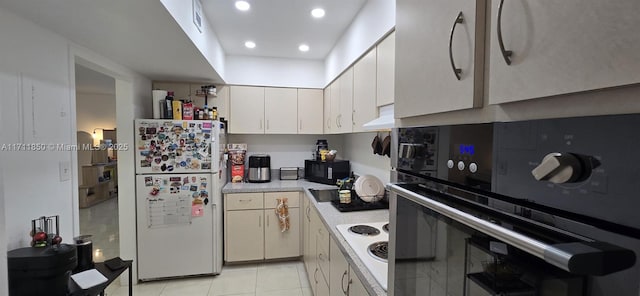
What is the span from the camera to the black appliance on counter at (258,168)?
10.8 feet

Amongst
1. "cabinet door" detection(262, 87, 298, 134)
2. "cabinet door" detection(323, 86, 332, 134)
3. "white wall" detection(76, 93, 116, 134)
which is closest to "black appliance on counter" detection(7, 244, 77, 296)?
"cabinet door" detection(262, 87, 298, 134)

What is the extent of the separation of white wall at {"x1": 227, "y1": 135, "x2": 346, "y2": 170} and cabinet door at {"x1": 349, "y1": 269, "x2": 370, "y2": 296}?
7.93 feet

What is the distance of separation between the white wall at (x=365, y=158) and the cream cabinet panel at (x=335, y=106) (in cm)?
33

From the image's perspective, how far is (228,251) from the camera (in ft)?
9.83

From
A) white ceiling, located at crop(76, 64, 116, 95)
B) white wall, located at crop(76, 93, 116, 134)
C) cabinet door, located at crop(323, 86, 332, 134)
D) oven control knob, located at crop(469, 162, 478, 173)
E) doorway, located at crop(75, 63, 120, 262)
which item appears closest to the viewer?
oven control knob, located at crop(469, 162, 478, 173)

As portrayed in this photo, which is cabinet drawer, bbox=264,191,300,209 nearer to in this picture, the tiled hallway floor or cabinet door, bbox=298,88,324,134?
the tiled hallway floor

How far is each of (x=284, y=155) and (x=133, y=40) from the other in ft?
7.24

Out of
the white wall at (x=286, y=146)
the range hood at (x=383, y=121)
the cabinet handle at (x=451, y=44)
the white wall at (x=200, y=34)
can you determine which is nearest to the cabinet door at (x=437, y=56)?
the cabinet handle at (x=451, y=44)

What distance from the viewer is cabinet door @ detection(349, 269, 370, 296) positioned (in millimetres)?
1151

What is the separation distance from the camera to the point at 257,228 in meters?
3.04

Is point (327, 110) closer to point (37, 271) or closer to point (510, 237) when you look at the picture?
point (37, 271)

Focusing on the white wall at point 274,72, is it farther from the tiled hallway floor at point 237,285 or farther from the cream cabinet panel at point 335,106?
the tiled hallway floor at point 237,285

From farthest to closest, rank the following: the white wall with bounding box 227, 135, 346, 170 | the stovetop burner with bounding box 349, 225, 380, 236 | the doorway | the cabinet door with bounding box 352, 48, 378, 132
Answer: the doorway → the white wall with bounding box 227, 135, 346, 170 → the cabinet door with bounding box 352, 48, 378, 132 → the stovetop burner with bounding box 349, 225, 380, 236

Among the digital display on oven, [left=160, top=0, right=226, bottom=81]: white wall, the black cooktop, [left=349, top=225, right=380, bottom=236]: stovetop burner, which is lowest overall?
[left=349, top=225, right=380, bottom=236]: stovetop burner
